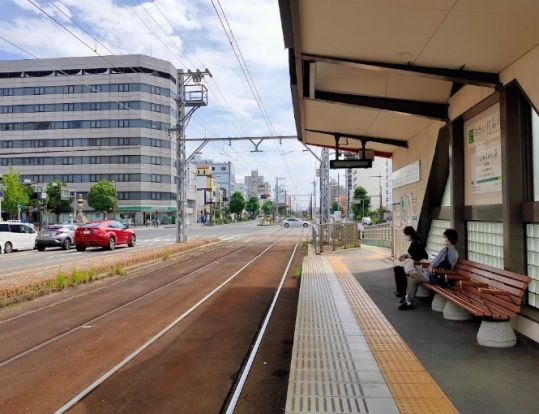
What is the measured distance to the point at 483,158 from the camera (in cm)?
796

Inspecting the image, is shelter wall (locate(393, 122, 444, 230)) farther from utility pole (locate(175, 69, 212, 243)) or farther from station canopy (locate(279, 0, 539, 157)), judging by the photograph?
utility pole (locate(175, 69, 212, 243))

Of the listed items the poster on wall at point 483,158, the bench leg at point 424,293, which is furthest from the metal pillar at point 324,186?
the poster on wall at point 483,158

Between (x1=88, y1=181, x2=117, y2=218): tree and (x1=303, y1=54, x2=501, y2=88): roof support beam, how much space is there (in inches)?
2806

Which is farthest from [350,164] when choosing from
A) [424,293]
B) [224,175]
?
[224,175]

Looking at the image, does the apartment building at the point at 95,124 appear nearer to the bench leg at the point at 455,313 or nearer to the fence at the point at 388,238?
the fence at the point at 388,238

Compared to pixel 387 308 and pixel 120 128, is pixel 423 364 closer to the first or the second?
pixel 387 308

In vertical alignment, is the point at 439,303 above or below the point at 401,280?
below

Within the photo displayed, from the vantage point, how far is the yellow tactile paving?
416 centimetres

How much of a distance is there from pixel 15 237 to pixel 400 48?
24829mm

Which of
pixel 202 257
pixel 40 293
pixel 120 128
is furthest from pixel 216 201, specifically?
pixel 40 293

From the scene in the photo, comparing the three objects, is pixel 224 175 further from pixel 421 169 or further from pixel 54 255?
pixel 421 169

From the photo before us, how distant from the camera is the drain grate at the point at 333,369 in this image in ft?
13.9

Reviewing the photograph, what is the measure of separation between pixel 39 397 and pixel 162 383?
1.18 metres

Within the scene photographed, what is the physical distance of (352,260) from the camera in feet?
56.8
